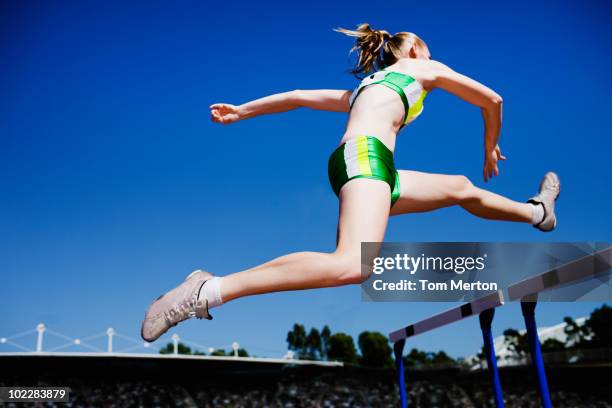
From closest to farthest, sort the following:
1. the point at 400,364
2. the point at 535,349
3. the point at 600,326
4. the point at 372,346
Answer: the point at 535,349
the point at 400,364
the point at 600,326
the point at 372,346

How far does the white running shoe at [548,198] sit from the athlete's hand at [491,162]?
32 cm

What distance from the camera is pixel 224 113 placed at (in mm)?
3504

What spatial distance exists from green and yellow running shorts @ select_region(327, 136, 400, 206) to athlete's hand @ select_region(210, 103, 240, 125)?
0.98 m

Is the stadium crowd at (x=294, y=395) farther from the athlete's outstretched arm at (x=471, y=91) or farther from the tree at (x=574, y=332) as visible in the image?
the tree at (x=574, y=332)

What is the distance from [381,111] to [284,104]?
32.1 inches

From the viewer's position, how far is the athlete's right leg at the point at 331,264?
7.50 ft

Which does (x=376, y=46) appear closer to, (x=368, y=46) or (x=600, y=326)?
(x=368, y=46)

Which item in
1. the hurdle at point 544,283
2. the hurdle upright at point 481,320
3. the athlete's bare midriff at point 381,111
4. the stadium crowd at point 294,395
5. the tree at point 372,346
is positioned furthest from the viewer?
the tree at point 372,346

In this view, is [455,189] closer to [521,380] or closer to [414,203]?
[414,203]

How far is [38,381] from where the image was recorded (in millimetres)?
19094

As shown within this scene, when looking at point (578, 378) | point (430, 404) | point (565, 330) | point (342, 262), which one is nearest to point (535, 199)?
point (342, 262)

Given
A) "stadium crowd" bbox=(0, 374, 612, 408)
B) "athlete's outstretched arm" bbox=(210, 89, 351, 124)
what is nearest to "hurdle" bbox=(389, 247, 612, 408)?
"athlete's outstretched arm" bbox=(210, 89, 351, 124)

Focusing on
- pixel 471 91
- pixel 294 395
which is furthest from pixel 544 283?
pixel 294 395

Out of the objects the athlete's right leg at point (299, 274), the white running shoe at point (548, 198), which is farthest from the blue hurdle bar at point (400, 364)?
the athlete's right leg at point (299, 274)
